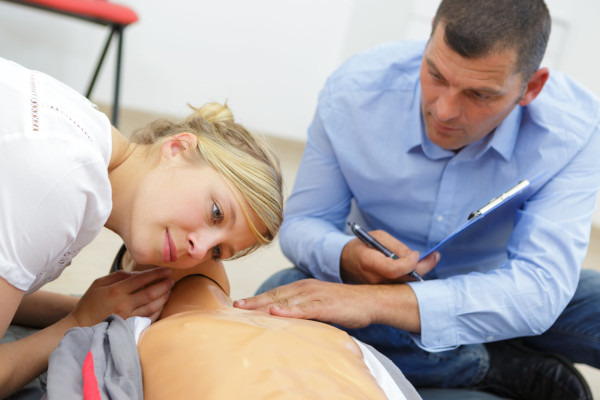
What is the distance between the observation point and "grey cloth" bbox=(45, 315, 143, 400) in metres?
0.88

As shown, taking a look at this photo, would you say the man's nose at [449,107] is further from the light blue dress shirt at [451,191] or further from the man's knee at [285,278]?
the man's knee at [285,278]

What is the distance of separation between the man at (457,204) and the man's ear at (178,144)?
314mm

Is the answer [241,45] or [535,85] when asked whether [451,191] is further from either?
[241,45]

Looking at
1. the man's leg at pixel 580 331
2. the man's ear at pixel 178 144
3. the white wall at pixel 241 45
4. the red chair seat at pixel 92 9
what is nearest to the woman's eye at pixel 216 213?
the man's ear at pixel 178 144

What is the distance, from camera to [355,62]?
1874mm

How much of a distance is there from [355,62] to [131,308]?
0.96 metres

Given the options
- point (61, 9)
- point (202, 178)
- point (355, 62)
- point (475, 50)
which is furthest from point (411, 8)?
point (202, 178)

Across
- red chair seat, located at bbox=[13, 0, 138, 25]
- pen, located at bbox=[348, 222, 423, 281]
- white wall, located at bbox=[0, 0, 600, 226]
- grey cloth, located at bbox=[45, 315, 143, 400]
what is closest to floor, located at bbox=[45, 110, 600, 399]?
pen, located at bbox=[348, 222, 423, 281]

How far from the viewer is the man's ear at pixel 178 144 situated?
1.29 meters

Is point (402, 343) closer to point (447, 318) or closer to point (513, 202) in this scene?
point (447, 318)

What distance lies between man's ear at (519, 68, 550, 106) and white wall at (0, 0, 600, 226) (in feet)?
8.95

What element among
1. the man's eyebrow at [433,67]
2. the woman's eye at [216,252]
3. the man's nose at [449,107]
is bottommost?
the woman's eye at [216,252]

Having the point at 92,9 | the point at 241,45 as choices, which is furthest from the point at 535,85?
the point at 241,45

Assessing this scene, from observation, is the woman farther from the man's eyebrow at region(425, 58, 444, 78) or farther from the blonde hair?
the man's eyebrow at region(425, 58, 444, 78)
